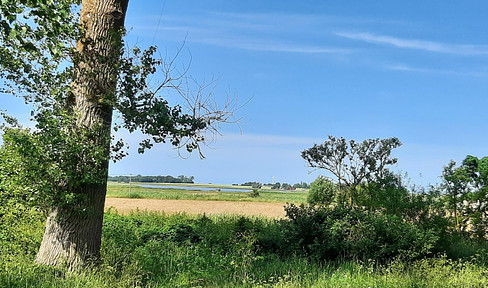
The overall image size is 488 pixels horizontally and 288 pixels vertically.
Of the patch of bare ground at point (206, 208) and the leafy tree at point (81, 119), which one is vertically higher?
the leafy tree at point (81, 119)

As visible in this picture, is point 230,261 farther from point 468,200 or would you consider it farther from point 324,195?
point 468,200

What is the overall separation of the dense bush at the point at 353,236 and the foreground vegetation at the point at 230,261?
0.9 inches

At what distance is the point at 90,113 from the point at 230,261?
3.25 metres

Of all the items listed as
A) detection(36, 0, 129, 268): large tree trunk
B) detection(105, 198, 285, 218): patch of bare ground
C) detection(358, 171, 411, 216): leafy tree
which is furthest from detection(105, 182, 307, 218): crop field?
detection(36, 0, 129, 268): large tree trunk

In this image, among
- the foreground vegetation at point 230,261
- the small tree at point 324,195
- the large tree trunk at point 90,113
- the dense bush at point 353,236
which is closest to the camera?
the foreground vegetation at point 230,261

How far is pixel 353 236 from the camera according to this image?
23.8 ft

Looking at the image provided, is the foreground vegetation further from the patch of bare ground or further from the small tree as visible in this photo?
the patch of bare ground

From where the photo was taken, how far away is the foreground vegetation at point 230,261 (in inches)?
199

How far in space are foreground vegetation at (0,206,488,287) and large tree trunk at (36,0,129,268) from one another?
0.29 metres

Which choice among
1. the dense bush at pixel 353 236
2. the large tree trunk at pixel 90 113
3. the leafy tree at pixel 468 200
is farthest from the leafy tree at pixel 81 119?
the leafy tree at pixel 468 200

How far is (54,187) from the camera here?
5.16 metres

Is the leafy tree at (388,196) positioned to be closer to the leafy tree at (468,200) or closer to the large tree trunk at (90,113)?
the leafy tree at (468,200)

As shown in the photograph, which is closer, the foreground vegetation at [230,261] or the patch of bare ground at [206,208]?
the foreground vegetation at [230,261]

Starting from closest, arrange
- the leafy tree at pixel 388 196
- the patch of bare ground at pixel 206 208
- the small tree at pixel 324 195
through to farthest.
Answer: the leafy tree at pixel 388 196 → the small tree at pixel 324 195 → the patch of bare ground at pixel 206 208
